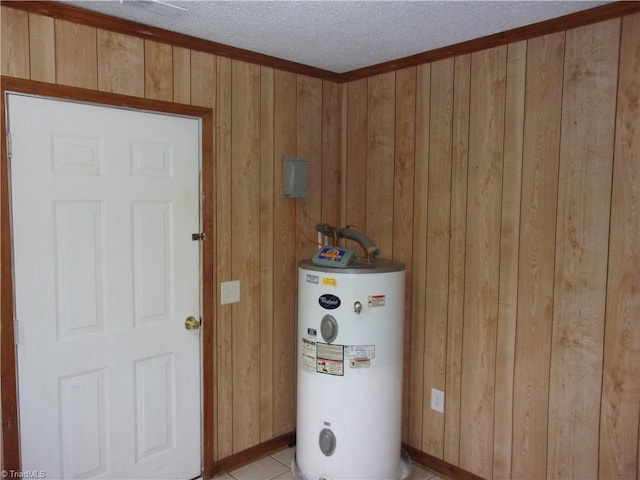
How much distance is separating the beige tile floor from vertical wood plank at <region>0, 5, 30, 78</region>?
220 centimetres

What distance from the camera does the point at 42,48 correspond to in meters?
2.00

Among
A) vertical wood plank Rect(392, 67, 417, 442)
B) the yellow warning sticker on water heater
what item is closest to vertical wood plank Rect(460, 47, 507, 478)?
vertical wood plank Rect(392, 67, 417, 442)

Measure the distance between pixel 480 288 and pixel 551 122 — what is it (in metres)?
0.87

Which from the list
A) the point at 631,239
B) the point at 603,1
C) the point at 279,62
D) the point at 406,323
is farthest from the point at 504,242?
the point at 279,62

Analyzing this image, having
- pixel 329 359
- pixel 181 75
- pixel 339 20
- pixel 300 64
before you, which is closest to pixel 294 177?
pixel 300 64

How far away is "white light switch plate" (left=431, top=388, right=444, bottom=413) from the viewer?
2.72 m

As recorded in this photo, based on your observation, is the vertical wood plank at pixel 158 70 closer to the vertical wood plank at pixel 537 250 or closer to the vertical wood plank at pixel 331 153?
the vertical wood plank at pixel 331 153

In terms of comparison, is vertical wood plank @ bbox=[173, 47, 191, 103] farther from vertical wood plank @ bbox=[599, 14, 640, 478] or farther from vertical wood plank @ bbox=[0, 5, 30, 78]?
vertical wood plank @ bbox=[599, 14, 640, 478]

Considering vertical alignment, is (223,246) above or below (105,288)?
above

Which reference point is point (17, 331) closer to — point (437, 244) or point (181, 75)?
point (181, 75)

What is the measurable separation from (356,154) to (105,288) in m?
1.66

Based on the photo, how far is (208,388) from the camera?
2.63 metres

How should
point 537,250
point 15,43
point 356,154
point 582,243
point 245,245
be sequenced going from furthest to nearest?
point 356,154, point 245,245, point 537,250, point 582,243, point 15,43

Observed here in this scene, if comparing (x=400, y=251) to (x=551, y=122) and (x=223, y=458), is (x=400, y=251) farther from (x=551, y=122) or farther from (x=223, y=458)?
(x=223, y=458)
